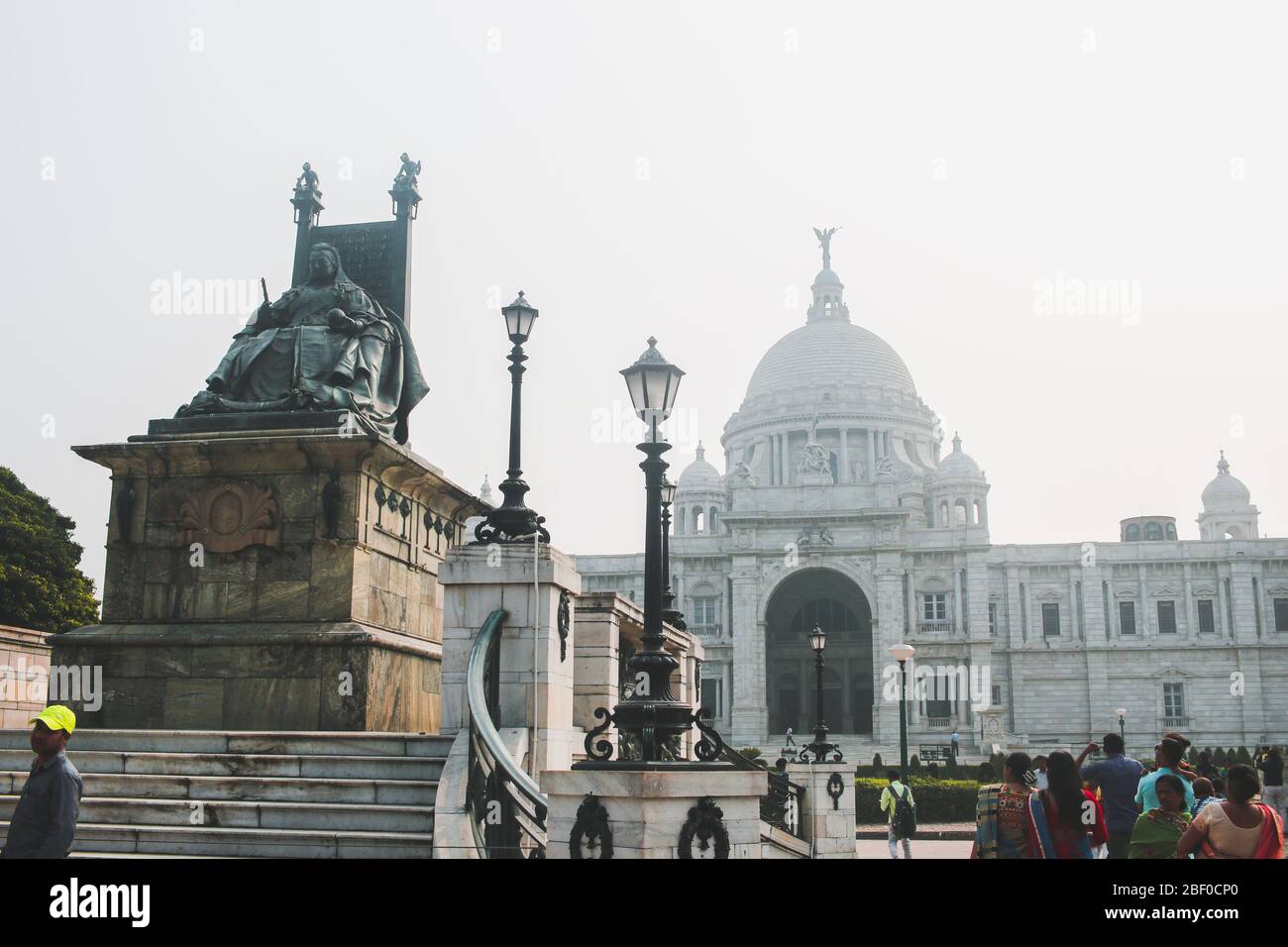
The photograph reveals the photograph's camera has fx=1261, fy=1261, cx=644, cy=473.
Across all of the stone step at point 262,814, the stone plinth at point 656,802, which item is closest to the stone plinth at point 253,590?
the stone step at point 262,814

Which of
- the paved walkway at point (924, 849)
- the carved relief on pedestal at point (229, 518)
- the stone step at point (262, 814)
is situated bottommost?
the paved walkway at point (924, 849)

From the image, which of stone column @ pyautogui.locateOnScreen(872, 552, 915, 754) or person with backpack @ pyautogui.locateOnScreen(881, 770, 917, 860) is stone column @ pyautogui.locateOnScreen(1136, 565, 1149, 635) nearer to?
stone column @ pyautogui.locateOnScreen(872, 552, 915, 754)

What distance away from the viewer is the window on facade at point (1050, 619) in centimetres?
7625

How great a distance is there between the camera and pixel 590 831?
8.02 meters

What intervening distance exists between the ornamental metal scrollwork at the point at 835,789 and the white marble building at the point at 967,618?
49557 mm

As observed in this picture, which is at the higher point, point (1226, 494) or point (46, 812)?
point (1226, 494)

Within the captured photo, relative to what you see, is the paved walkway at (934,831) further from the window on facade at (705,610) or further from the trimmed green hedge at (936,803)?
the window on facade at (705,610)

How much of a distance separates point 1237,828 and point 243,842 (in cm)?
686

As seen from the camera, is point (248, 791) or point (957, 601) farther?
point (957, 601)

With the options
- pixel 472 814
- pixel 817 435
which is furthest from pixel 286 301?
pixel 817 435

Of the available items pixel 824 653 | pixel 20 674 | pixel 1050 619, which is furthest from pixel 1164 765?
pixel 1050 619

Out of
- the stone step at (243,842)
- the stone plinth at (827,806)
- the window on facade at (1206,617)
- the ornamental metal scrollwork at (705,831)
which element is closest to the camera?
the ornamental metal scrollwork at (705,831)

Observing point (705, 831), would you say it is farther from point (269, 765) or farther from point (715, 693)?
point (715, 693)

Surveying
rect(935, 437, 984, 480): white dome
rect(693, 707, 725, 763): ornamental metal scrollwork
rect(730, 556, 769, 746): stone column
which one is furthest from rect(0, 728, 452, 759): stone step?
rect(935, 437, 984, 480): white dome
